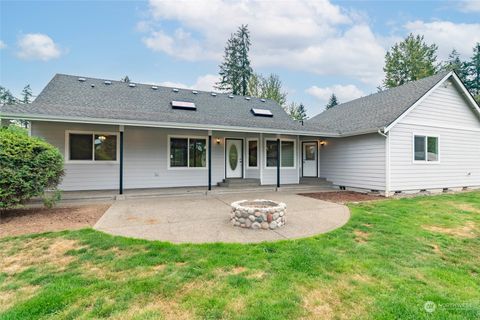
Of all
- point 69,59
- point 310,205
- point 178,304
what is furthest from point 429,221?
point 69,59

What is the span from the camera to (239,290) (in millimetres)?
2744

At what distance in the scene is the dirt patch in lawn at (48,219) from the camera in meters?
5.01

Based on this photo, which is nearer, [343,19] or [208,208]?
[208,208]

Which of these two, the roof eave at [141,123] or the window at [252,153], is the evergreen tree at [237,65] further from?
the roof eave at [141,123]

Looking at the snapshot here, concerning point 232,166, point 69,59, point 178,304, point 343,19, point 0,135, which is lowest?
point 178,304

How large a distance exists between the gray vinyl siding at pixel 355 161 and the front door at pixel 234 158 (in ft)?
13.5

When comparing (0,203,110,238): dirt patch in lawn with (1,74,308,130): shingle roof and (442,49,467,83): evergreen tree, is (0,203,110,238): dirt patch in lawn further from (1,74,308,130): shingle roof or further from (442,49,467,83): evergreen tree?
(442,49,467,83): evergreen tree

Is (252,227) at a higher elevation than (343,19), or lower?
lower

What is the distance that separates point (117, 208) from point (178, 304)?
5.22 meters

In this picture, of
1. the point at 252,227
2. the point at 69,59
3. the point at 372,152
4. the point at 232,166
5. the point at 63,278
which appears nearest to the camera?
the point at 63,278

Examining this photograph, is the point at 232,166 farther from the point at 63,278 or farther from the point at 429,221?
the point at 63,278

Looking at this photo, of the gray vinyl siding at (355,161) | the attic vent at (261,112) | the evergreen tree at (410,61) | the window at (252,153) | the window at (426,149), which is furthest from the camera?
the evergreen tree at (410,61)

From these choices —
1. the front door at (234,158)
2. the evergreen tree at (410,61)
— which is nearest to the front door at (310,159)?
the front door at (234,158)

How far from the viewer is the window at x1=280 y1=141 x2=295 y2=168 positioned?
1174 centimetres
